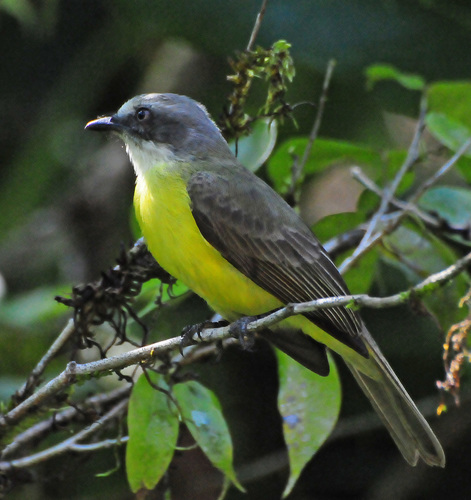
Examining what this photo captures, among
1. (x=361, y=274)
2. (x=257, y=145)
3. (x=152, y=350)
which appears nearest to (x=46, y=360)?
(x=152, y=350)

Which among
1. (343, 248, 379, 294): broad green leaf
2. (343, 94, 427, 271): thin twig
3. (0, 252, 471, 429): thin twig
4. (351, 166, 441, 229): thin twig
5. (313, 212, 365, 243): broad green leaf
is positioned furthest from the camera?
(313, 212, 365, 243): broad green leaf

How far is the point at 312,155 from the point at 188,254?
112 centimetres

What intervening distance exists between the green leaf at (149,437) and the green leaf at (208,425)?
2.2 inches

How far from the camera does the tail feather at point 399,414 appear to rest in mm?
3357

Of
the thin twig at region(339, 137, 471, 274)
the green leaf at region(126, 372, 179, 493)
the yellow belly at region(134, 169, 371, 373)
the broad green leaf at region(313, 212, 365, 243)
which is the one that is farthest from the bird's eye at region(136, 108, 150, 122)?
the green leaf at region(126, 372, 179, 493)

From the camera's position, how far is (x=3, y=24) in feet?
18.7

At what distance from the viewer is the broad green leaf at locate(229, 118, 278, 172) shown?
365cm

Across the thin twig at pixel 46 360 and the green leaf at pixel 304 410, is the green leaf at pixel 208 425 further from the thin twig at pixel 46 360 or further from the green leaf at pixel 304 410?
the thin twig at pixel 46 360

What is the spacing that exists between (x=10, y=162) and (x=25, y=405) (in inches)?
123

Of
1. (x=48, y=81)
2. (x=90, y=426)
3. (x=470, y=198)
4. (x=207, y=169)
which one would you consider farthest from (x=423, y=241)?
(x=48, y=81)

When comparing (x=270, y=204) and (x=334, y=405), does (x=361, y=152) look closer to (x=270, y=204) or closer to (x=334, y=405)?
(x=270, y=204)

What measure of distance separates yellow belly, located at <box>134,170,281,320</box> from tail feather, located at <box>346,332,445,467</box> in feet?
1.69

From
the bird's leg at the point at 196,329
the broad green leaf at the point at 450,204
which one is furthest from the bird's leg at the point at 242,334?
the broad green leaf at the point at 450,204

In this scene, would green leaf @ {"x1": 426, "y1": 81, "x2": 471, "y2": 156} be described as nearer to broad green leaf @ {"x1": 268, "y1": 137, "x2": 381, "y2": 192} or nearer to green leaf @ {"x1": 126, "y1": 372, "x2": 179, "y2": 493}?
broad green leaf @ {"x1": 268, "y1": 137, "x2": 381, "y2": 192}
